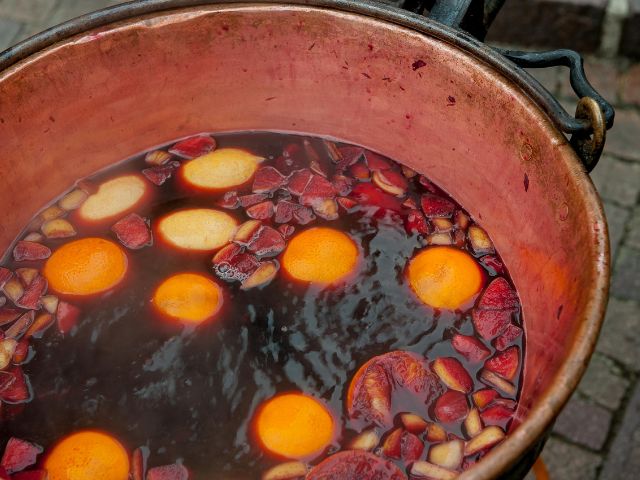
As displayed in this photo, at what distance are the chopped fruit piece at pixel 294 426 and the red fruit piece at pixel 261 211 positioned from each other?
0.45 meters

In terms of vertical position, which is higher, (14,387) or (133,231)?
(133,231)

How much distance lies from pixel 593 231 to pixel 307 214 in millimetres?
653

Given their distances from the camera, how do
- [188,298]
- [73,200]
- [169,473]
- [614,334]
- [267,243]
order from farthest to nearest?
[614,334] → [73,200] → [267,243] → [188,298] → [169,473]

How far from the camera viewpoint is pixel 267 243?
1.59m

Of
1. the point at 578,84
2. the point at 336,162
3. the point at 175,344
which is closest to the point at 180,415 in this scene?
the point at 175,344

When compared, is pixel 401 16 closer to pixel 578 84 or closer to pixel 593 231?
pixel 578 84

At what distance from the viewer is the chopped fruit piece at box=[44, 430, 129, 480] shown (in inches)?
49.5

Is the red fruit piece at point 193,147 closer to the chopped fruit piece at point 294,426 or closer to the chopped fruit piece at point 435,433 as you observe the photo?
the chopped fruit piece at point 294,426

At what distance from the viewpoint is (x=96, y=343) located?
4.63 ft

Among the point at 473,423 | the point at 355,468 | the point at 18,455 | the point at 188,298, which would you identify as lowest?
the point at 18,455

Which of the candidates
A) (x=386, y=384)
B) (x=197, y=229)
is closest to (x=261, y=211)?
(x=197, y=229)

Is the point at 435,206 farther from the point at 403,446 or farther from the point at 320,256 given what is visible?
the point at 403,446

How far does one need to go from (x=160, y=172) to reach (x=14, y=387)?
61 centimetres

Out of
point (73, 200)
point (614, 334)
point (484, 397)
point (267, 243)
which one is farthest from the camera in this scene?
point (614, 334)
